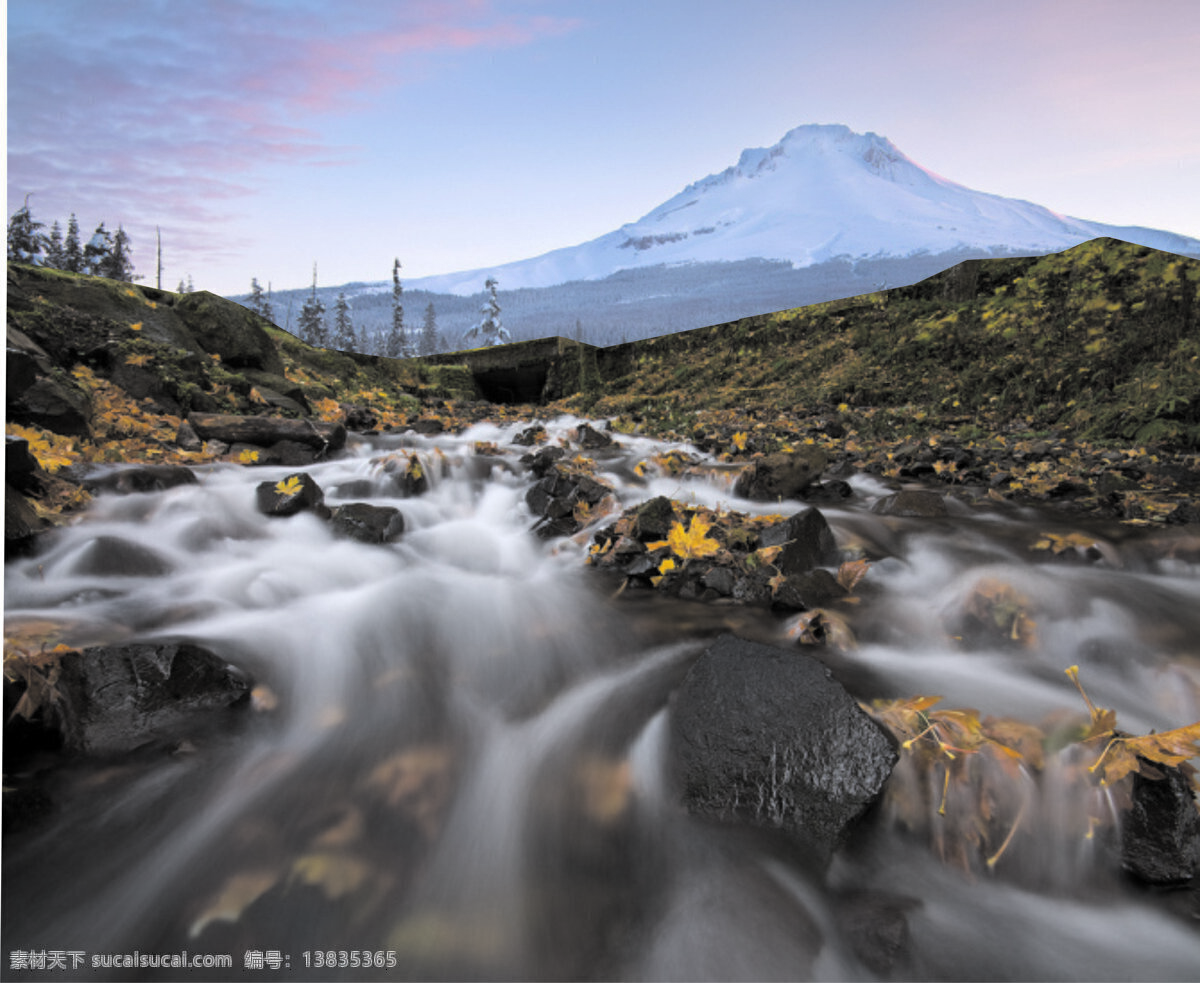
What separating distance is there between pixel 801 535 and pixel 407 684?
2.40 metres

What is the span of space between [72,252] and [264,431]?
63.9 m

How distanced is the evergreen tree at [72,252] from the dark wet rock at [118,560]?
62817 mm

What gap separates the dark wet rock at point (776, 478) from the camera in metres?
5.09

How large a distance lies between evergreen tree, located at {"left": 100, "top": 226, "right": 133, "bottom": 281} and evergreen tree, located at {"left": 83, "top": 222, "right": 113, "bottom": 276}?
16 centimetres

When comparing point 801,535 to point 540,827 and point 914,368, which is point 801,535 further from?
point 914,368

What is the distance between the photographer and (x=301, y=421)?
6.22m

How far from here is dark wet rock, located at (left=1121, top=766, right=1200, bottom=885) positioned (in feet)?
4.74

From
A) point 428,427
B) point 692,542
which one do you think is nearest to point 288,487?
point 692,542

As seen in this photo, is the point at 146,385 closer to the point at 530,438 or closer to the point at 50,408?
the point at 50,408

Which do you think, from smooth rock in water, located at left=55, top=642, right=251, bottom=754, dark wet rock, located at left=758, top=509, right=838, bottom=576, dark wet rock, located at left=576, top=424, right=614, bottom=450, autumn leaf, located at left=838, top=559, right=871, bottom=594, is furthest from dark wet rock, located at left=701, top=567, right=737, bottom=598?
dark wet rock, located at left=576, top=424, right=614, bottom=450

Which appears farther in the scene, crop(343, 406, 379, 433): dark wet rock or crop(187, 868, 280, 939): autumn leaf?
crop(343, 406, 379, 433): dark wet rock

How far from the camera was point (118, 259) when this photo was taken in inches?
1778

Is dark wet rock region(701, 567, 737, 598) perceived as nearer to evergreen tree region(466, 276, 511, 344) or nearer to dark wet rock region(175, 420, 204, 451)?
dark wet rock region(175, 420, 204, 451)

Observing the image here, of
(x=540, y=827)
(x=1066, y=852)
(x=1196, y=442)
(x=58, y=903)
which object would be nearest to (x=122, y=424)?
(x=58, y=903)
